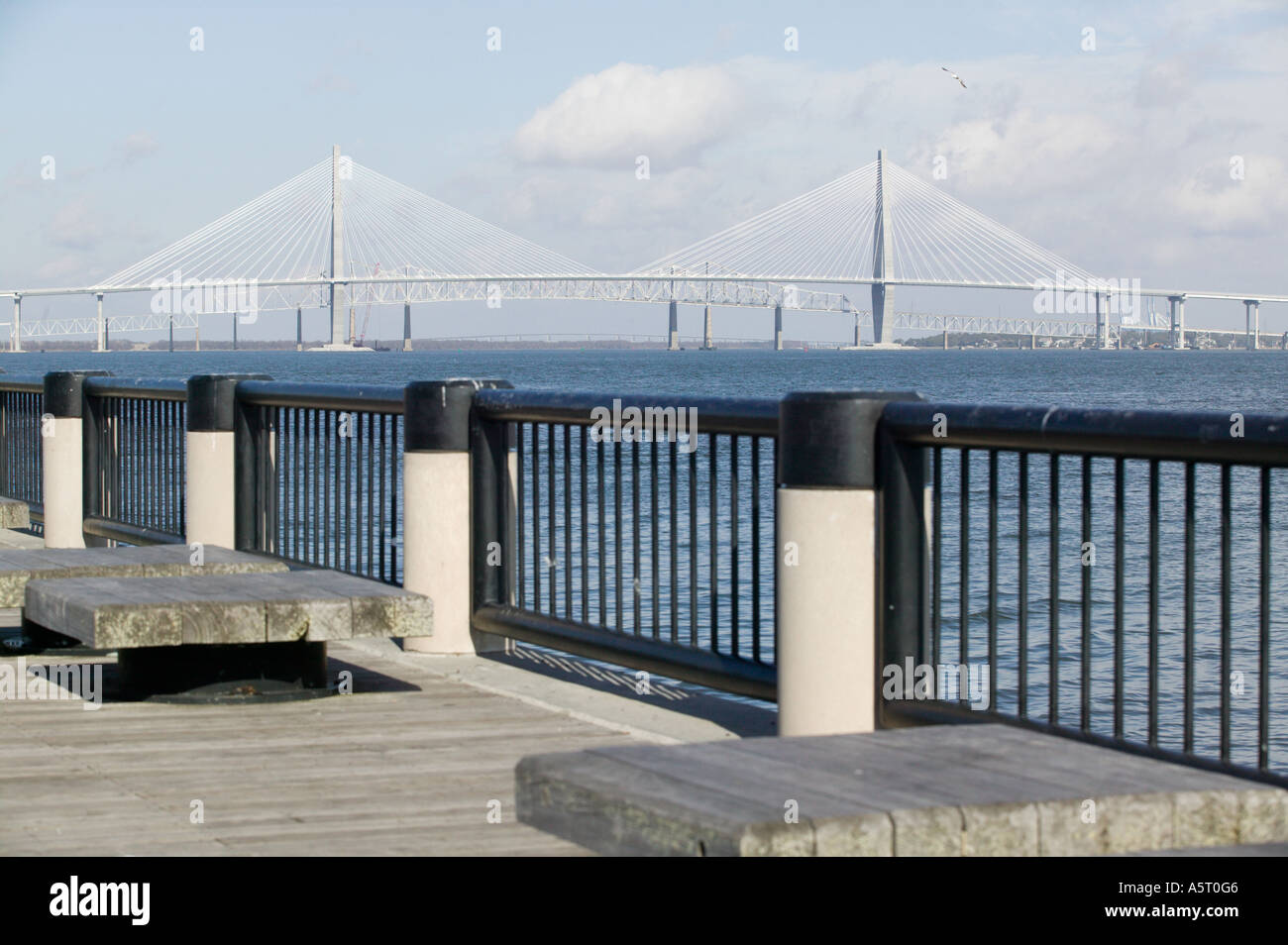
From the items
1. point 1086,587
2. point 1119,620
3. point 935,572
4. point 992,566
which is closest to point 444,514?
point 935,572

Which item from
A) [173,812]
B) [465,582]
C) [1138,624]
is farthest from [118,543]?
[1138,624]

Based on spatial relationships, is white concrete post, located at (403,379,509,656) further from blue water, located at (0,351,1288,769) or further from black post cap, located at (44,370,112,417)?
black post cap, located at (44,370,112,417)

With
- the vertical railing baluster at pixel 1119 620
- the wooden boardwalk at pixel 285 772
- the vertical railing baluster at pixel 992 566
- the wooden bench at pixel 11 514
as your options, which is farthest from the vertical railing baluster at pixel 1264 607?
the wooden bench at pixel 11 514

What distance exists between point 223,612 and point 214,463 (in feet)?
11.4

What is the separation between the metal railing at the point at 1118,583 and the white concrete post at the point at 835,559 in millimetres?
92

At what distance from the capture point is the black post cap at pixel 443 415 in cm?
700

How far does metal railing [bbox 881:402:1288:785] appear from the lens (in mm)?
4188

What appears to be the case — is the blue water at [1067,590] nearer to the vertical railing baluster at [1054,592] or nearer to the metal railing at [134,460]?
the vertical railing baluster at [1054,592]

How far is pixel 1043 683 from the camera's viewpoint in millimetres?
13922

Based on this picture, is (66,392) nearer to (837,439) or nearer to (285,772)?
(285,772)

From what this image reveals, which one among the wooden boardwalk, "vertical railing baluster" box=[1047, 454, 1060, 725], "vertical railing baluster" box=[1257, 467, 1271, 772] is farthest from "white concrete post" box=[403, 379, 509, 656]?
"vertical railing baluster" box=[1257, 467, 1271, 772]

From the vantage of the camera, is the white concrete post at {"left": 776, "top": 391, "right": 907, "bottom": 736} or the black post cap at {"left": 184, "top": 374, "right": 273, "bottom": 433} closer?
the white concrete post at {"left": 776, "top": 391, "right": 907, "bottom": 736}

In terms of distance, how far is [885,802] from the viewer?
2.73 metres
